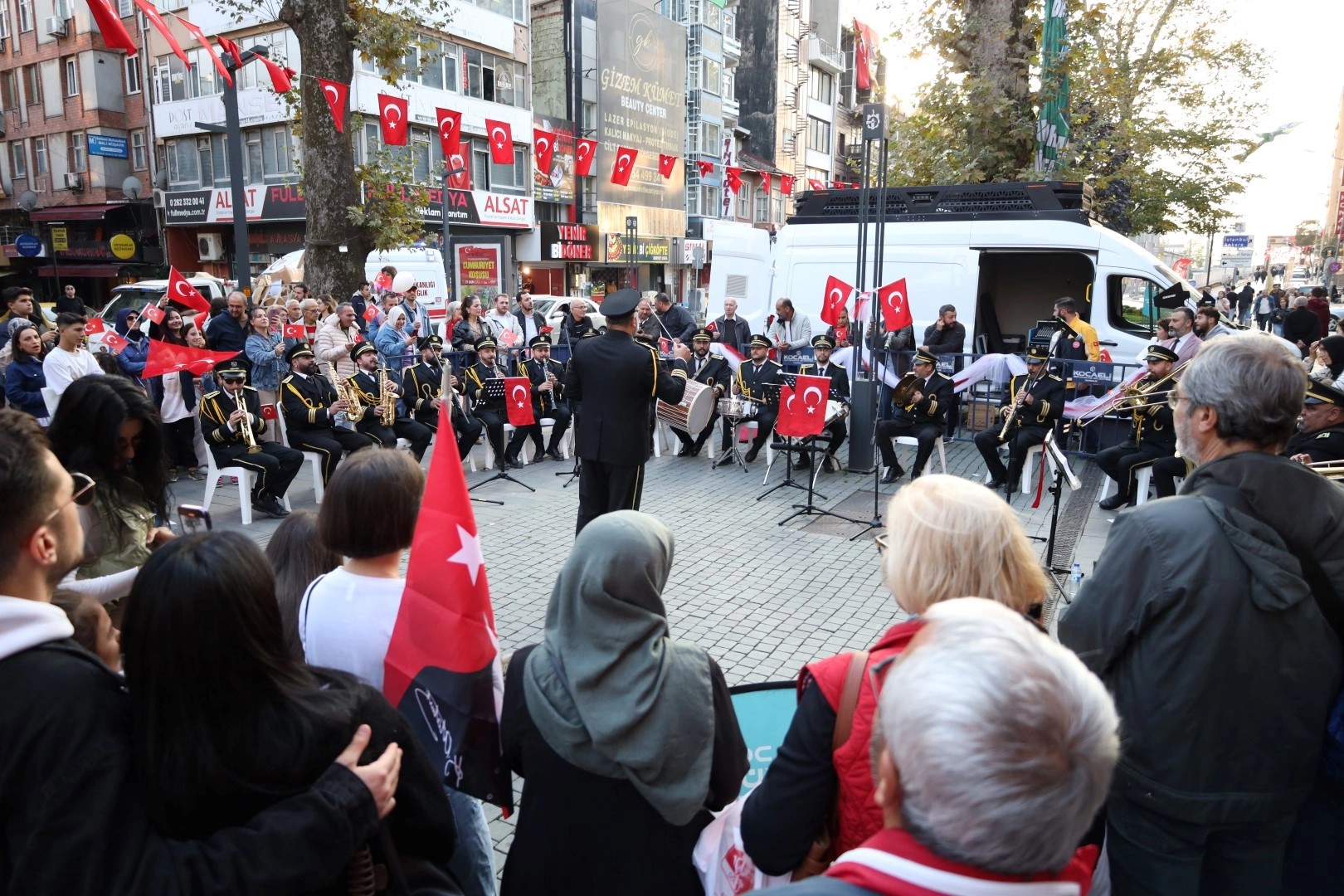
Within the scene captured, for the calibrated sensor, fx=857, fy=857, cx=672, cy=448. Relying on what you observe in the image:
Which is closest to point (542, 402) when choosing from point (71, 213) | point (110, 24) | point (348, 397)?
point (348, 397)

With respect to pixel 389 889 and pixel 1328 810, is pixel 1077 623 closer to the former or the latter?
pixel 1328 810

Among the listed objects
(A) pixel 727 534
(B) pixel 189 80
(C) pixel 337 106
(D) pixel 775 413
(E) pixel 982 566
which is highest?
(B) pixel 189 80

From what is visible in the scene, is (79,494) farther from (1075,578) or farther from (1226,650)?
(1075,578)

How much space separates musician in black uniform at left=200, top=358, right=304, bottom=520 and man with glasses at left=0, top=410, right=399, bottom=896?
22.9 ft

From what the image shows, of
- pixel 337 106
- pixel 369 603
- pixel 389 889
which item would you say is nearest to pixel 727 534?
pixel 369 603

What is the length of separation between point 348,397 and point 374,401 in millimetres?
A: 392

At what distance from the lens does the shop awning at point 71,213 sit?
30812mm

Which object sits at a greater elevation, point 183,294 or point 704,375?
point 183,294

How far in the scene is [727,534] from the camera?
7.90m

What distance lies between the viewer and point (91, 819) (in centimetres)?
130

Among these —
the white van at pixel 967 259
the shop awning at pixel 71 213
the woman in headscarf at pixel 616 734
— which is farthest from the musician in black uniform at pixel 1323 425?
the shop awning at pixel 71 213

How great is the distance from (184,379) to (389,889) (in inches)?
347

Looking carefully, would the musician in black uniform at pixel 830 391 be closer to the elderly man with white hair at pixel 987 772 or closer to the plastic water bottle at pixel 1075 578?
the plastic water bottle at pixel 1075 578

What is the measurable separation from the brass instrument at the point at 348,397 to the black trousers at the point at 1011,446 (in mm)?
6575
